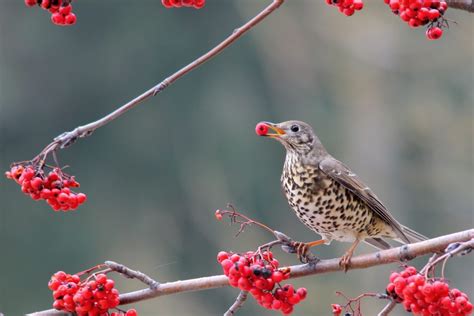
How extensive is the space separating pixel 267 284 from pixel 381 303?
11766mm

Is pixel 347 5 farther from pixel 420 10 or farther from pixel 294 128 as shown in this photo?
pixel 294 128

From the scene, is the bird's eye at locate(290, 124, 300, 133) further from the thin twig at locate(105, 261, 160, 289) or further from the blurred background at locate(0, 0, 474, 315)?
the blurred background at locate(0, 0, 474, 315)

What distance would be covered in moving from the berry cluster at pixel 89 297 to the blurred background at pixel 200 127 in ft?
44.8

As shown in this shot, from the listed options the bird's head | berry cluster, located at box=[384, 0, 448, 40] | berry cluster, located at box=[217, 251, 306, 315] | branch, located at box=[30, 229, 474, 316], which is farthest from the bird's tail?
berry cluster, located at box=[384, 0, 448, 40]

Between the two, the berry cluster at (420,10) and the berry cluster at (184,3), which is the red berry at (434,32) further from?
the berry cluster at (184,3)

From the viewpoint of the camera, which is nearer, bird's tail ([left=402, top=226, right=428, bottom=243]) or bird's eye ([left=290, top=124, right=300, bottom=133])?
bird's tail ([left=402, top=226, right=428, bottom=243])

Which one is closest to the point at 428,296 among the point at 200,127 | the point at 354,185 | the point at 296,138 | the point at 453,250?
the point at 453,250

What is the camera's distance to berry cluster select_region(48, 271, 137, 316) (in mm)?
3117

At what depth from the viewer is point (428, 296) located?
9.09ft

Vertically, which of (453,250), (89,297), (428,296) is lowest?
(89,297)

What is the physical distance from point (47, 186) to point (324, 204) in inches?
60.6

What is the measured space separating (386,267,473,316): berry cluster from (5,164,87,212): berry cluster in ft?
3.42

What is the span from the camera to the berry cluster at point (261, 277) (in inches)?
120

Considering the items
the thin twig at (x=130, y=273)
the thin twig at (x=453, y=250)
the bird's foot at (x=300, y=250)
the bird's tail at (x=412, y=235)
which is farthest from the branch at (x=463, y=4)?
the bird's tail at (x=412, y=235)
